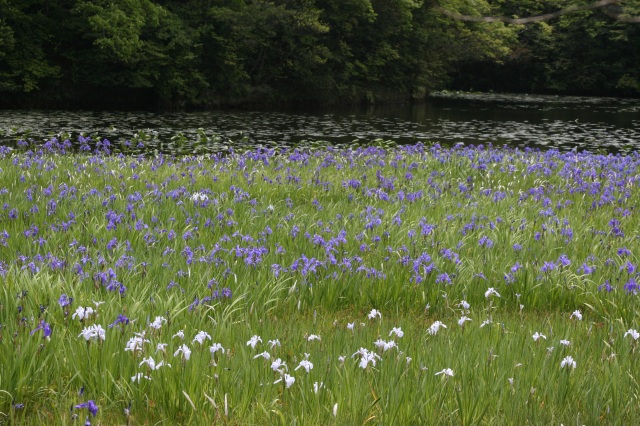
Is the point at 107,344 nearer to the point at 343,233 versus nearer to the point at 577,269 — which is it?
the point at 343,233

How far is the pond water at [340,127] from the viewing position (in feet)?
77.4

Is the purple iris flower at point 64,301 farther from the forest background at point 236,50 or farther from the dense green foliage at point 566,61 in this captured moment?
the dense green foliage at point 566,61

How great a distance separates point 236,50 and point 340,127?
13397mm

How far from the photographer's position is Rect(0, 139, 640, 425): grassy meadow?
298 centimetres

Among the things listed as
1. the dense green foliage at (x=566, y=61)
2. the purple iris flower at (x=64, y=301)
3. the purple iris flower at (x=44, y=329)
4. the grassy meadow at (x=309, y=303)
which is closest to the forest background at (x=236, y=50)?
the dense green foliage at (x=566, y=61)

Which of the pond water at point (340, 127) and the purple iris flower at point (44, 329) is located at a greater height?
the purple iris flower at point (44, 329)

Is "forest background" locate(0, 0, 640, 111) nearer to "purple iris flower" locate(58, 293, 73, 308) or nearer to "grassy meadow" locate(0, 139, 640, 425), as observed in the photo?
"grassy meadow" locate(0, 139, 640, 425)

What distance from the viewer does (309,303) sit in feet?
15.8

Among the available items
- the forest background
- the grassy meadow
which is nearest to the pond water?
the forest background

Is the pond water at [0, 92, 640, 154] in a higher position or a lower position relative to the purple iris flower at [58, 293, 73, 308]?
lower

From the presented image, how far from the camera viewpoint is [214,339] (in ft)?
11.6

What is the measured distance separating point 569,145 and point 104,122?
17.9 metres

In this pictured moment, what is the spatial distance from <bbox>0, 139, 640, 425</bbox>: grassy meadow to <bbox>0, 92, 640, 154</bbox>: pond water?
472 inches

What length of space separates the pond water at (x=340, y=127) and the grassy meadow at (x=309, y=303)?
472 inches
